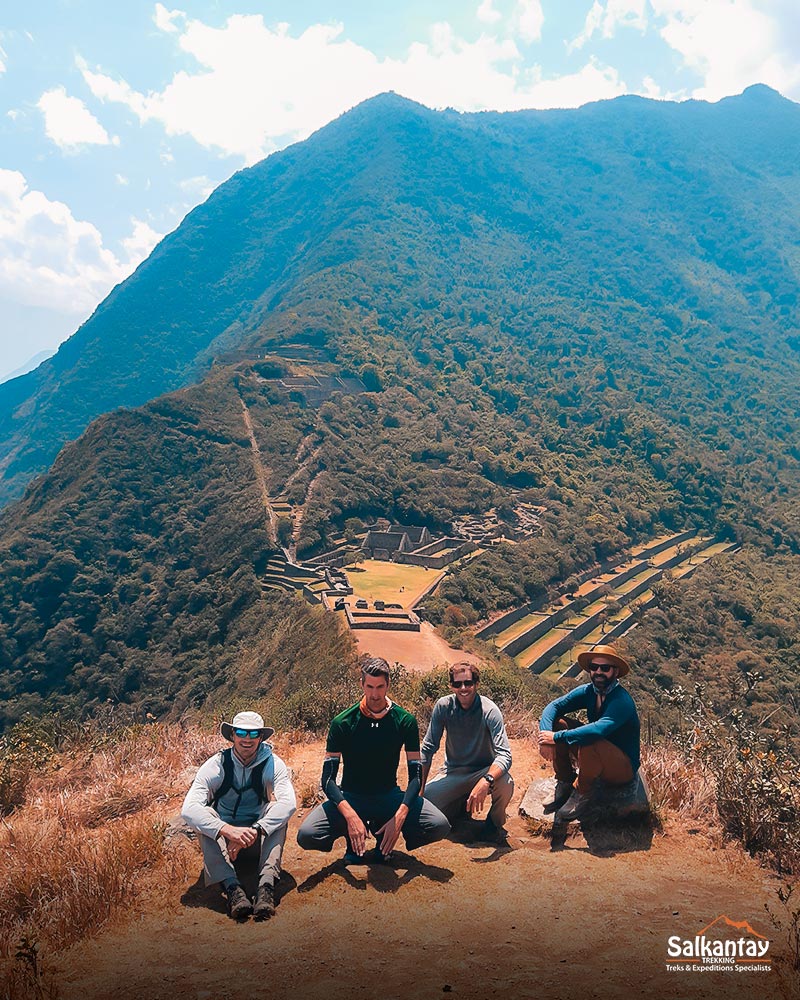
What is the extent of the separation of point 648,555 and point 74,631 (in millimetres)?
40120

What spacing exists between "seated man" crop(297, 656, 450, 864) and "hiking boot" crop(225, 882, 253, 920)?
2.05 ft

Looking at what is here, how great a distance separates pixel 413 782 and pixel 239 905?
1.18 meters

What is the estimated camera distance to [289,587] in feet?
116

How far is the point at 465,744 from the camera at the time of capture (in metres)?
4.48

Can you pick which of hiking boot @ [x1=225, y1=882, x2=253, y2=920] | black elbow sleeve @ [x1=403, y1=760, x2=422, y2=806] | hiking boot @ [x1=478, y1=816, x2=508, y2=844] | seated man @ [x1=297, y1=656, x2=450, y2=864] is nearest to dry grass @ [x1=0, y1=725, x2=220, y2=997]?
hiking boot @ [x1=225, y1=882, x2=253, y2=920]

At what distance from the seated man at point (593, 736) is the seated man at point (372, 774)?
94 centimetres

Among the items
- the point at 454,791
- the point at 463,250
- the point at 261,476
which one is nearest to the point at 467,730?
the point at 454,791

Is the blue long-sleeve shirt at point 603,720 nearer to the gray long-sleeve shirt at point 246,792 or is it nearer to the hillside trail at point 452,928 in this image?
the hillside trail at point 452,928

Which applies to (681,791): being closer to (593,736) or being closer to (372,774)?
(593,736)

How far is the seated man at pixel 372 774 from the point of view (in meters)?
3.98

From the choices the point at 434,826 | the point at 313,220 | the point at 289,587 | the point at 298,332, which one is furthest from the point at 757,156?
the point at 434,826

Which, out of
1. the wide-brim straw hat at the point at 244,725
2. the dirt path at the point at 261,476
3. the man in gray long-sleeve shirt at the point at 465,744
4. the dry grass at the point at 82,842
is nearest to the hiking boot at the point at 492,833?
the man in gray long-sleeve shirt at the point at 465,744

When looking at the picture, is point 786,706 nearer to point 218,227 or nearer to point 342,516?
point 342,516

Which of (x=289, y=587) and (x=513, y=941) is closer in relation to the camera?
(x=513, y=941)
